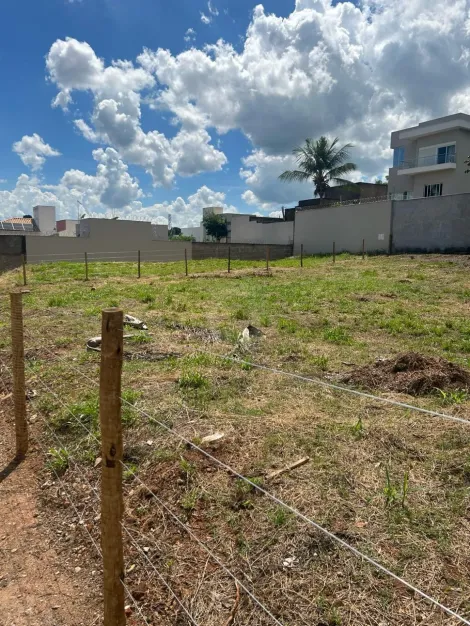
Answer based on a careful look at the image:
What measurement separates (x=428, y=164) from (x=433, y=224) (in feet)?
36.9

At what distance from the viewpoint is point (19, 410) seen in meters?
4.19

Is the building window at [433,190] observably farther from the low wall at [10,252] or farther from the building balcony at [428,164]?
the low wall at [10,252]

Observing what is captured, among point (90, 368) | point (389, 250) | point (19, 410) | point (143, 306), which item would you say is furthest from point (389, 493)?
point (389, 250)

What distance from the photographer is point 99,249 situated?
36625 mm

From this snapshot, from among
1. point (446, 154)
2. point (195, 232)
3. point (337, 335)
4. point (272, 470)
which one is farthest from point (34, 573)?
point (195, 232)

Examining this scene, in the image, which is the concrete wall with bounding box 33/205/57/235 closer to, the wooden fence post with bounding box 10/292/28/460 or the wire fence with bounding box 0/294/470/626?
the wooden fence post with bounding box 10/292/28/460

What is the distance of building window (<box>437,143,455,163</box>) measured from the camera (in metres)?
35.4

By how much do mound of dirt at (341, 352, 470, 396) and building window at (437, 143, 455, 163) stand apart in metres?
35.2

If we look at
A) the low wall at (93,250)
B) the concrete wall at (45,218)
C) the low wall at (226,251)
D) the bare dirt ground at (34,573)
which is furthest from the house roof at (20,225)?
the bare dirt ground at (34,573)

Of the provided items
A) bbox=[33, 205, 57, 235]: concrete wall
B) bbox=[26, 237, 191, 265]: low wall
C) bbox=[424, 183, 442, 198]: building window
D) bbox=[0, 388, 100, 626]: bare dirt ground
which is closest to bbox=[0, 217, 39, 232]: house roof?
bbox=[33, 205, 57, 235]: concrete wall

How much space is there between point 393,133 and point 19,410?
4298 cm

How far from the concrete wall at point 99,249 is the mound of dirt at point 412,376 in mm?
29487

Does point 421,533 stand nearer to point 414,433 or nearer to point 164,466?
point 414,433

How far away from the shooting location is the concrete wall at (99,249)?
103 feet
